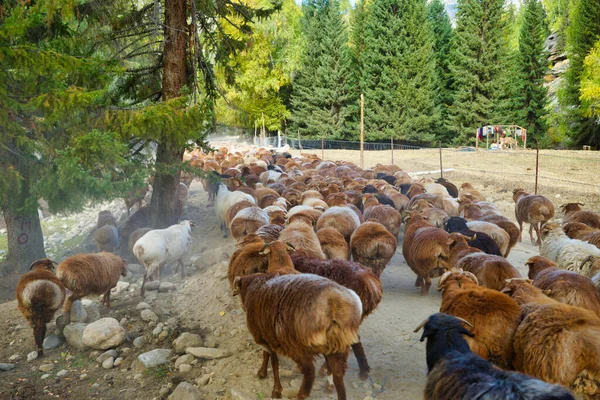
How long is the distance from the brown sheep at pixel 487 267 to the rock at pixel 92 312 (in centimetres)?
563

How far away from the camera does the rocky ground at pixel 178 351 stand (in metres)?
5.20

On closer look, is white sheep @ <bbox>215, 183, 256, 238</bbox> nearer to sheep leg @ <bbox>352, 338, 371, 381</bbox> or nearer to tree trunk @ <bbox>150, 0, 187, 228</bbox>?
tree trunk @ <bbox>150, 0, 187, 228</bbox>

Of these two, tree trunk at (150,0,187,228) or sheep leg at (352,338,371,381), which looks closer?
sheep leg at (352,338,371,381)

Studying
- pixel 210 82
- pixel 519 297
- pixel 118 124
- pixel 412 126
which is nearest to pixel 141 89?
pixel 210 82

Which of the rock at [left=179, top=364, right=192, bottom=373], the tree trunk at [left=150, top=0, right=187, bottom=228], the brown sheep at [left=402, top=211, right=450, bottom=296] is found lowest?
the rock at [left=179, top=364, right=192, bottom=373]

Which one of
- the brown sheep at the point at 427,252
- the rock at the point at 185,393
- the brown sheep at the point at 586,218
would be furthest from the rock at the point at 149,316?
the brown sheep at the point at 586,218

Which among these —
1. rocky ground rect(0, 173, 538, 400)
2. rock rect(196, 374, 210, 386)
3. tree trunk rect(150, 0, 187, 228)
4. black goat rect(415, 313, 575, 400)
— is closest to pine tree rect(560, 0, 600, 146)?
tree trunk rect(150, 0, 187, 228)

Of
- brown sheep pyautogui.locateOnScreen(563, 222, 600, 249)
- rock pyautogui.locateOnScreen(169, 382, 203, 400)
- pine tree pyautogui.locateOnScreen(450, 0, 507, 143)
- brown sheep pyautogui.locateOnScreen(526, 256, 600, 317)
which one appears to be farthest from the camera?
pine tree pyautogui.locateOnScreen(450, 0, 507, 143)

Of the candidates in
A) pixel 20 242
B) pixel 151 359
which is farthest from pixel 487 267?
pixel 20 242

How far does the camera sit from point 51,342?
6902 millimetres

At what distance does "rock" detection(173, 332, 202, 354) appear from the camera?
20.6 feet

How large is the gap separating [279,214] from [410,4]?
111 ft

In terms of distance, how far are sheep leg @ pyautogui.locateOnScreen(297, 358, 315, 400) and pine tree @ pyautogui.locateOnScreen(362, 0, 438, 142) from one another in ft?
111

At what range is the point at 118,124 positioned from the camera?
911cm
